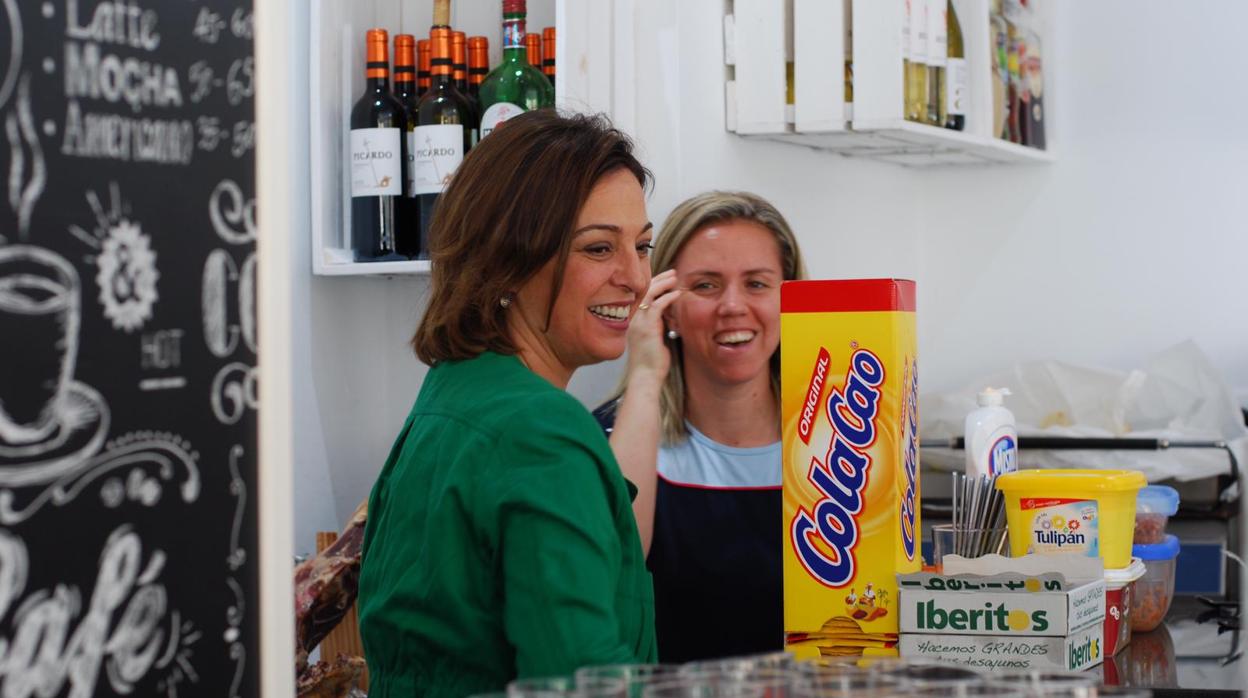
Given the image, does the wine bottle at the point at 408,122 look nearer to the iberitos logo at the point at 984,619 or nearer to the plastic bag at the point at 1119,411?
the plastic bag at the point at 1119,411

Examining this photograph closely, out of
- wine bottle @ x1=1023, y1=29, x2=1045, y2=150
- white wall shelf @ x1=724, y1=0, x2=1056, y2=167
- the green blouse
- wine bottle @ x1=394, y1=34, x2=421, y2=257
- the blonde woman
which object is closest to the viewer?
the green blouse

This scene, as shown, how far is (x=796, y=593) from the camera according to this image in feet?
5.20

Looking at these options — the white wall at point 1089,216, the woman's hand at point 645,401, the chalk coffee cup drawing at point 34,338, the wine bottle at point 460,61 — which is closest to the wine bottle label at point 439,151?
the wine bottle at point 460,61

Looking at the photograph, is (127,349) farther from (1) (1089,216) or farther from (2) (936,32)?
(1) (1089,216)

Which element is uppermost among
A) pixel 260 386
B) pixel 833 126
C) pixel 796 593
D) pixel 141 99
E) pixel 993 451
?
pixel 833 126

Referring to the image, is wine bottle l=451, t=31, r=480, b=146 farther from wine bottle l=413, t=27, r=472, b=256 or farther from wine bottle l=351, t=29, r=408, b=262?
wine bottle l=351, t=29, r=408, b=262

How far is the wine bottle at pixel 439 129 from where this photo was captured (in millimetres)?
2463

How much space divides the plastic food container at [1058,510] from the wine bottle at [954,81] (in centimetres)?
148

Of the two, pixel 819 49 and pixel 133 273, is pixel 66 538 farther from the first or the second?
pixel 819 49

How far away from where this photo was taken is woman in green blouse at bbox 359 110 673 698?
4.03 feet

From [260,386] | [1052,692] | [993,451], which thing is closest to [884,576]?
[993,451]

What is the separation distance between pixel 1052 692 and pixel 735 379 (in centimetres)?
171

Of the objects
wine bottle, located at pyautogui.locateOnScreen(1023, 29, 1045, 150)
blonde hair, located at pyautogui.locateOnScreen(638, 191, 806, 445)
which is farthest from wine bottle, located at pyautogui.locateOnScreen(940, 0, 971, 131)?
blonde hair, located at pyautogui.locateOnScreen(638, 191, 806, 445)

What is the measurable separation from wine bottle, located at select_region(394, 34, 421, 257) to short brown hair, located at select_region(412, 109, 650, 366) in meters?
0.94
